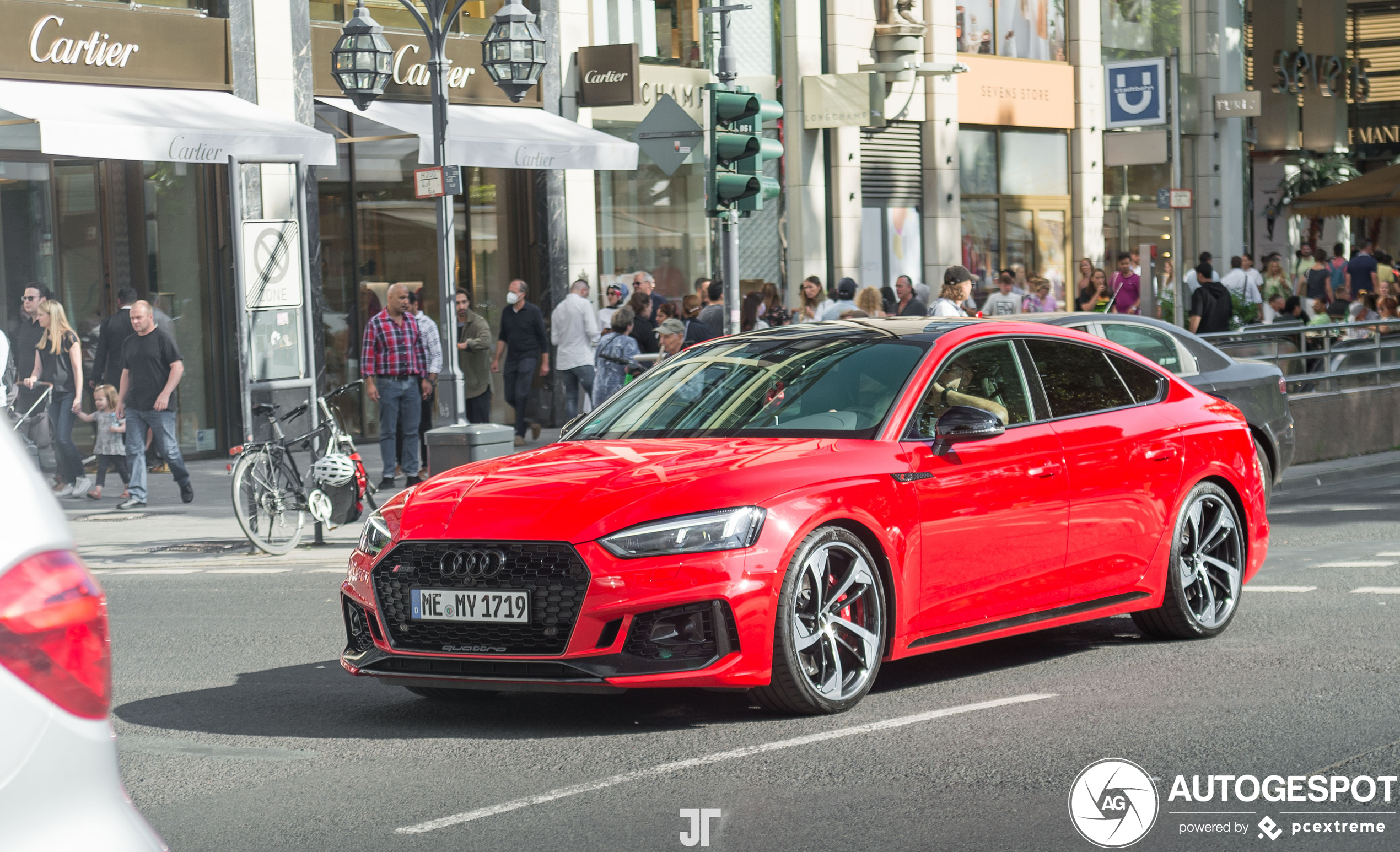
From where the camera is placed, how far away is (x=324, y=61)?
20797mm

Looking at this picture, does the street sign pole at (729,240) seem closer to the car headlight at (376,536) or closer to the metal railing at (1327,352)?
the metal railing at (1327,352)

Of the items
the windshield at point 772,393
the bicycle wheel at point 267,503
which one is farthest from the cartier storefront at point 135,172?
the windshield at point 772,393

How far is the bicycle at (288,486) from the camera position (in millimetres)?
13000

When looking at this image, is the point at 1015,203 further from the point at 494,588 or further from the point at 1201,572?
the point at 494,588

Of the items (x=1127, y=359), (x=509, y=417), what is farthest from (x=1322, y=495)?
(x=509, y=417)

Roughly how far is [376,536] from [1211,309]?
656 inches

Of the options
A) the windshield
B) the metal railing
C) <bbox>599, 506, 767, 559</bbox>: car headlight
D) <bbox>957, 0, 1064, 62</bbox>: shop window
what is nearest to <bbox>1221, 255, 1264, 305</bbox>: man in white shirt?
<bbox>957, 0, 1064, 62</bbox>: shop window

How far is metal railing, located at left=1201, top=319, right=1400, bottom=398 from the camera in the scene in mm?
16828

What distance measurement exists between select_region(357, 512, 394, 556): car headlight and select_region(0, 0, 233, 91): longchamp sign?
12.8m

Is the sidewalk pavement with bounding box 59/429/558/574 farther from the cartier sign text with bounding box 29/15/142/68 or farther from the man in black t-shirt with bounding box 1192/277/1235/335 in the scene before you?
the man in black t-shirt with bounding box 1192/277/1235/335

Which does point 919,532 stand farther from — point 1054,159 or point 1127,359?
point 1054,159

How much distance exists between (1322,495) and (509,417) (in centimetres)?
1150

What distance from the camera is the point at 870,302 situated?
642 inches

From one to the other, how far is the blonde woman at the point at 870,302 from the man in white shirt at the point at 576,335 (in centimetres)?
498
